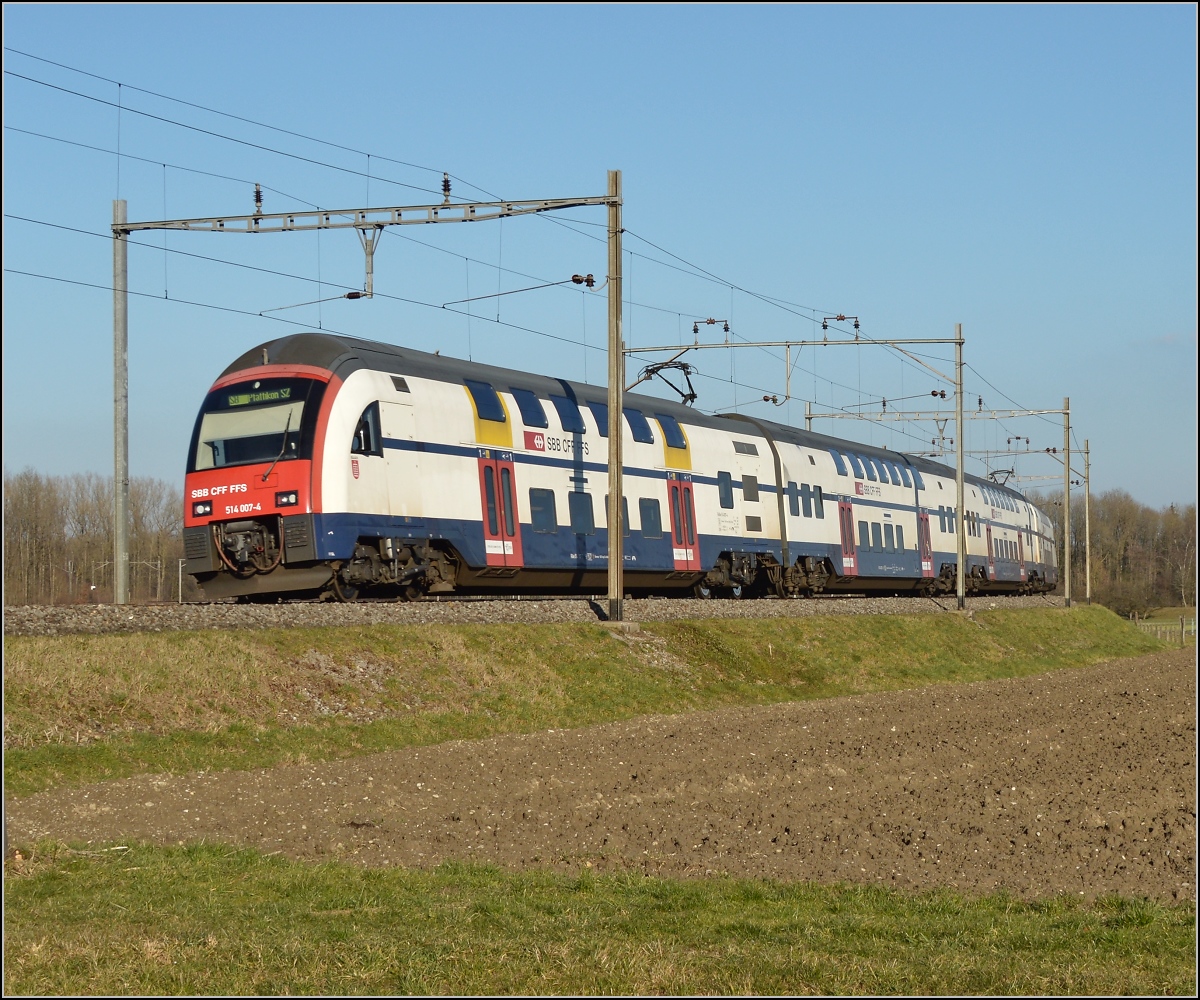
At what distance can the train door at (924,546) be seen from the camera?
53.8 meters

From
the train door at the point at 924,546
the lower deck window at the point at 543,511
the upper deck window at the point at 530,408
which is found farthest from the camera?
the train door at the point at 924,546

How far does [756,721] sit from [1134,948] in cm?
1342

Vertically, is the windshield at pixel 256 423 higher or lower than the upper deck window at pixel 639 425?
lower

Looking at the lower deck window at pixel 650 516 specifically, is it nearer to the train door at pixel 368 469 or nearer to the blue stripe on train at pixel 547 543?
the blue stripe on train at pixel 547 543

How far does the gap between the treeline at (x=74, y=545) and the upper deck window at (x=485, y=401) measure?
188 feet

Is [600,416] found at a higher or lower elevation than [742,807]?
higher

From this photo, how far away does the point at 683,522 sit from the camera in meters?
35.5

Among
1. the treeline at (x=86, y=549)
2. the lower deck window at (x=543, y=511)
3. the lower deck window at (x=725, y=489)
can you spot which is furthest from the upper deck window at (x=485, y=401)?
the treeline at (x=86, y=549)

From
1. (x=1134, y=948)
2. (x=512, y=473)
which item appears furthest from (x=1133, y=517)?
(x=1134, y=948)

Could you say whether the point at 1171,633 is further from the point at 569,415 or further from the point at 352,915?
the point at 352,915

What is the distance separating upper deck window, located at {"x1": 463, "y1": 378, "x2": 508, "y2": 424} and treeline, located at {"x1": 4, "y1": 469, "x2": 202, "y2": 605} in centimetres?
5745

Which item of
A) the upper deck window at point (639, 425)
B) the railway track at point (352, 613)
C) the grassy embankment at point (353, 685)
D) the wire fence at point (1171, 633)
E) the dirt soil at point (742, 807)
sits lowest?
the wire fence at point (1171, 633)

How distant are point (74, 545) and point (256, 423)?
69.9 meters

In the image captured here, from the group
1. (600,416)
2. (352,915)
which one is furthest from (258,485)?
(352,915)
